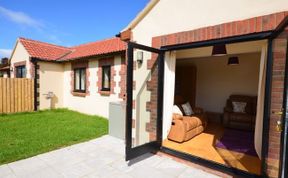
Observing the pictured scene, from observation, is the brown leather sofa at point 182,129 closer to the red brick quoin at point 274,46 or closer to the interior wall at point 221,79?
the red brick quoin at point 274,46

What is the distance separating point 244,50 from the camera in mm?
3615

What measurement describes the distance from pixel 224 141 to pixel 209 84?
9.90 ft

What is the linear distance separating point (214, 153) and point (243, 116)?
261 centimetres

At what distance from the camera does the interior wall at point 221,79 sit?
5.97 metres

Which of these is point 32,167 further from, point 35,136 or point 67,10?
point 67,10

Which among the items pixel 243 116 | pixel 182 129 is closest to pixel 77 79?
pixel 182 129

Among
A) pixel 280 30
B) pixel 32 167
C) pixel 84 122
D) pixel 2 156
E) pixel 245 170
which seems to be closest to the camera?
pixel 280 30

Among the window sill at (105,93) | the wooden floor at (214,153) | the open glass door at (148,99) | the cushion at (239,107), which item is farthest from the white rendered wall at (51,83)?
the cushion at (239,107)

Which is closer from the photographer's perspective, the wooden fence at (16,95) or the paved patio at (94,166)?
the paved patio at (94,166)

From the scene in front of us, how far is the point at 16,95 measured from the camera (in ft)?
27.0

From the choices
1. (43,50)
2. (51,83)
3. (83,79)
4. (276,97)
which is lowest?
(276,97)

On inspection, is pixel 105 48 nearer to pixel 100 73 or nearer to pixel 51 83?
pixel 100 73

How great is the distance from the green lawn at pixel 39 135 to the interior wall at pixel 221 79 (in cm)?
428

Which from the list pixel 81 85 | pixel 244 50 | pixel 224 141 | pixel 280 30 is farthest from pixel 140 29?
pixel 81 85
